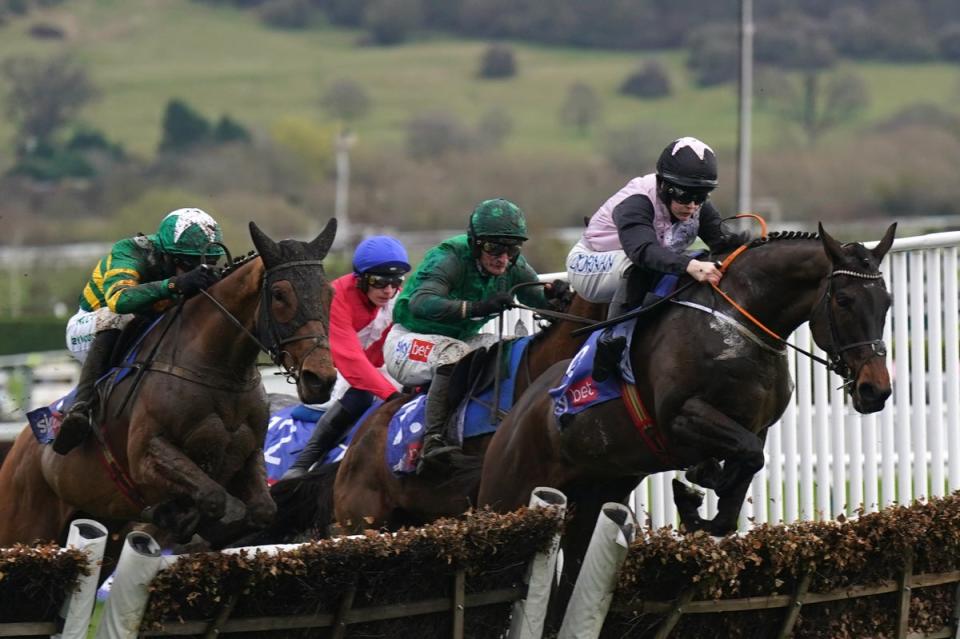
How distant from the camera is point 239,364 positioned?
25.2 ft

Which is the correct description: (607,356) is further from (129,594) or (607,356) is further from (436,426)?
(129,594)

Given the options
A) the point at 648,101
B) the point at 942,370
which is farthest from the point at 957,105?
the point at 942,370

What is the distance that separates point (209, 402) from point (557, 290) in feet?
6.32

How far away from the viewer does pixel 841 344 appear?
6793 mm

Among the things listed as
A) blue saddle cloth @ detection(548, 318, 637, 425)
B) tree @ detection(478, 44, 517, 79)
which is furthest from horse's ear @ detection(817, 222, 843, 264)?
tree @ detection(478, 44, 517, 79)

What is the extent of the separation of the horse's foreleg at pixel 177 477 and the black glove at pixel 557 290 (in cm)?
207

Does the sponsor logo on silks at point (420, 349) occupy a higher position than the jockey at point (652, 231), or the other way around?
the jockey at point (652, 231)

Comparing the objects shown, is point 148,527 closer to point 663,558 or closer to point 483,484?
point 483,484

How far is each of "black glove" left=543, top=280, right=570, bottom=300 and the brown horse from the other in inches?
9.1

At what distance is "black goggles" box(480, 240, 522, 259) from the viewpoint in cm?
834

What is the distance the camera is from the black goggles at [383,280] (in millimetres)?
9023

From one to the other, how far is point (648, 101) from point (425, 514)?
83938mm

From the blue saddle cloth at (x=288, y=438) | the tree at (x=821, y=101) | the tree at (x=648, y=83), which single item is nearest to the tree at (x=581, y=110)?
the tree at (x=648, y=83)

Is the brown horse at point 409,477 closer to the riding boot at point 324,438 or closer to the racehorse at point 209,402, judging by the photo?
the riding boot at point 324,438
